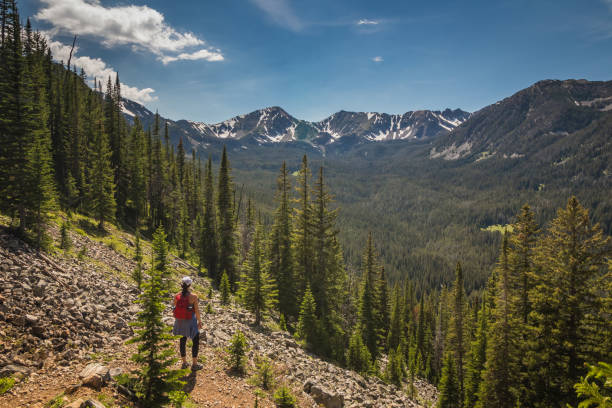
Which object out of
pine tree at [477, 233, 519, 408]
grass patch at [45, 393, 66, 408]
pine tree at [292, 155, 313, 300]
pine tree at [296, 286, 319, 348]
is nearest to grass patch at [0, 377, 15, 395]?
grass patch at [45, 393, 66, 408]

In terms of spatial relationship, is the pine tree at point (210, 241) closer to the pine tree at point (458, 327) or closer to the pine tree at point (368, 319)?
the pine tree at point (368, 319)

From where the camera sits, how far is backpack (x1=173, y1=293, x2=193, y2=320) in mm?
9227

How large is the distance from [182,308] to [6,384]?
4.04 metres

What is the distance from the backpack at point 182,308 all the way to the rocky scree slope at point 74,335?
5.86ft

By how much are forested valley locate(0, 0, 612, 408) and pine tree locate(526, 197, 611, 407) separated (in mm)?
65

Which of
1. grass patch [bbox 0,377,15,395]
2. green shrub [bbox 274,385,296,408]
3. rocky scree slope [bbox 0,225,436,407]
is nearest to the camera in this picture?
grass patch [bbox 0,377,15,395]

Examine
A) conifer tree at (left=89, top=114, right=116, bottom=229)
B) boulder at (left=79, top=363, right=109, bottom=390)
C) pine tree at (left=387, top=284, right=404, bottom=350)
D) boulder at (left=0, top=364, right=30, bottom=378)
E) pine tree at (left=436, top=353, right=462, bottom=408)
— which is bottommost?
pine tree at (left=387, top=284, right=404, bottom=350)

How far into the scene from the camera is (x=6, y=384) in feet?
19.2

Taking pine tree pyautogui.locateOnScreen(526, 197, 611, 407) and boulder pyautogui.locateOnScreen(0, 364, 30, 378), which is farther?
pine tree pyautogui.locateOnScreen(526, 197, 611, 407)

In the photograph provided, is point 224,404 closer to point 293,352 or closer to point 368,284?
point 293,352

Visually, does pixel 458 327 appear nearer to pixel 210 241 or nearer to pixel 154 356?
pixel 210 241

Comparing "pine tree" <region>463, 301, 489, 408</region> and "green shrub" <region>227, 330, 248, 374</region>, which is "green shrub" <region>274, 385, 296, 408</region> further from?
"pine tree" <region>463, 301, 489, 408</region>

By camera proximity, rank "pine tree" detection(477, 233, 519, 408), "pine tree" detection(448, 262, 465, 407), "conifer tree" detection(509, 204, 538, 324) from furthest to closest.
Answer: "pine tree" detection(448, 262, 465, 407) < "conifer tree" detection(509, 204, 538, 324) < "pine tree" detection(477, 233, 519, 408)

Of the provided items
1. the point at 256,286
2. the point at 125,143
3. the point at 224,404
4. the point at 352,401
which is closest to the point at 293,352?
the point at 352,401
